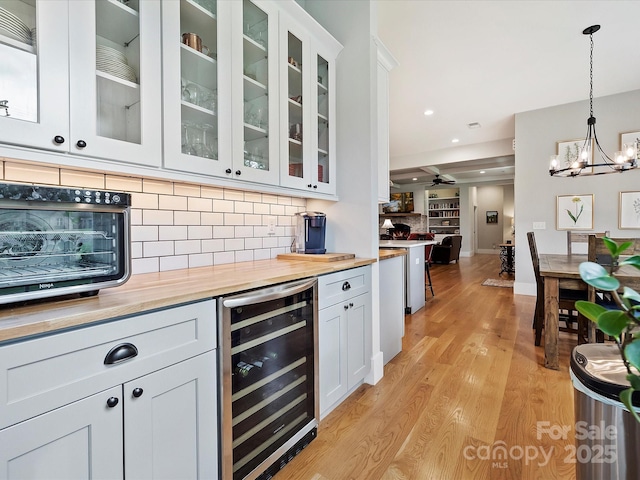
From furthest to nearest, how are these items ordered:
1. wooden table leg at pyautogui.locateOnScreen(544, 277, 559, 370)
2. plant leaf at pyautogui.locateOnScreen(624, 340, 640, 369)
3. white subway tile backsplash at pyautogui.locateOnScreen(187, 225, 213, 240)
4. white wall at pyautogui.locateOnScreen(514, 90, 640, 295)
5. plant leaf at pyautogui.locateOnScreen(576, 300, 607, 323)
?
white wall at pyautogui.locateOnScreen(514, 90, 640, 295), wooden table leg at pyautogui.locateOnScreen(544, 277, 559, 370), white subway tile backsplash at pyautogui.locateOnScreen(187, 225, 213, 240), plant leaf at pyautogui.locateOnScreen(576, 300, 607, 323), plant leaf at pyautogui.locateOnScreen(624, 340, 640, 369)

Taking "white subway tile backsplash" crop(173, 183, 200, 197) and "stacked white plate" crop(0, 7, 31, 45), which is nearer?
"stacked white plate" crop(0, 7, 31, 45)

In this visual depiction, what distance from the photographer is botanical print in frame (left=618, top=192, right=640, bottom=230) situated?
13.6 feet

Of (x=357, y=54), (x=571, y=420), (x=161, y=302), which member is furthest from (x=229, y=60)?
(x=571, y=420)

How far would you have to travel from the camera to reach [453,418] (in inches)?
70.9

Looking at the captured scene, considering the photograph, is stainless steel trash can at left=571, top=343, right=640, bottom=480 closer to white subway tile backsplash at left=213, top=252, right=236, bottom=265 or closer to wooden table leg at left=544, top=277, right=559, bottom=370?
white subway tile backsplash at left=213, top=252, right=236, bottom=265

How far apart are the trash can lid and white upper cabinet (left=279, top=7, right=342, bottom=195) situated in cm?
159

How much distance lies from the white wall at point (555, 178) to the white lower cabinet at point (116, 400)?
212 inches

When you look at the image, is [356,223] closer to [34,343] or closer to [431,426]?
[431,426]

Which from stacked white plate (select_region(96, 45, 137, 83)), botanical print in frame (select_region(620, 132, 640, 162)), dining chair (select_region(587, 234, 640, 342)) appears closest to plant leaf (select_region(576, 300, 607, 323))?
stacked white plate (select_region(96, 45, 137, 83))

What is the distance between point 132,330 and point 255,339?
494 mm

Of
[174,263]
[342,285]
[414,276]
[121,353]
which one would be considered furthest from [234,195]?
[414,276]

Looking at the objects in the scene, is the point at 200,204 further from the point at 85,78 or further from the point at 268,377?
the point at 268,377

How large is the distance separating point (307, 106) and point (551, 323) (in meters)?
2.57

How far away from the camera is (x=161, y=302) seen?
954mm
